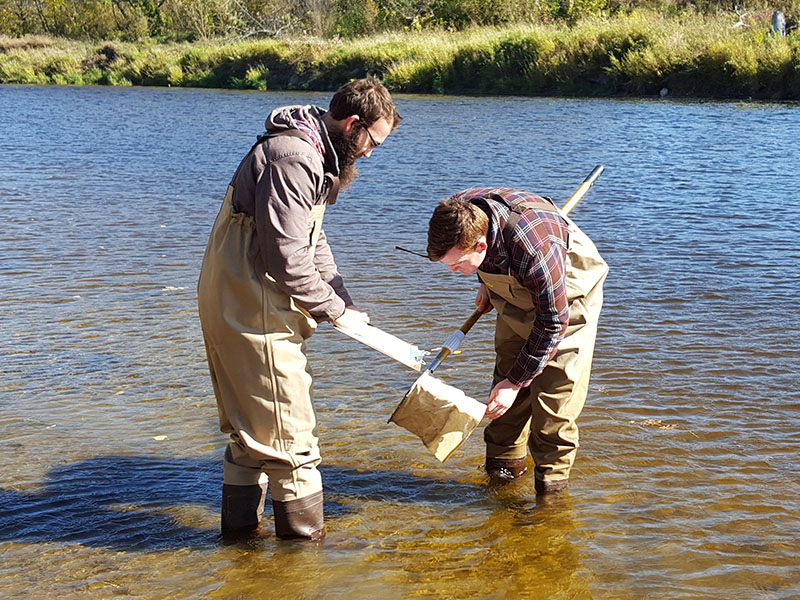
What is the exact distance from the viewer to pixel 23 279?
25.9ft

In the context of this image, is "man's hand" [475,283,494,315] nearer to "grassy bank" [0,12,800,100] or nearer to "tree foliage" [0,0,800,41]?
"grassy bank" [0,12,800,100]

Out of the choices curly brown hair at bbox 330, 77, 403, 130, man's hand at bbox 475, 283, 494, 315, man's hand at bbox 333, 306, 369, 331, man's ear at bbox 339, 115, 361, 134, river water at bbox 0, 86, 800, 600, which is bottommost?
river water at bbox 0, 86, 800, 600

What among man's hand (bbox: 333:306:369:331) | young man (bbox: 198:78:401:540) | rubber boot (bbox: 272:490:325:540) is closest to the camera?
young man (bbox: 198:78:401:540)

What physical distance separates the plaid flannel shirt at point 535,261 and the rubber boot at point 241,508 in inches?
47.8

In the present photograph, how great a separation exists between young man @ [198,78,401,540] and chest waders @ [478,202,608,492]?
2.14 ft

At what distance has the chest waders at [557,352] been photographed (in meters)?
3.62

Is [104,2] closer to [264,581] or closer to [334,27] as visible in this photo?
[334,27]

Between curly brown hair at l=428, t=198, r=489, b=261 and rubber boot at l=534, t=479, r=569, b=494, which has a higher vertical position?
curly brown hair at l=428, t=198, r=489, b=261

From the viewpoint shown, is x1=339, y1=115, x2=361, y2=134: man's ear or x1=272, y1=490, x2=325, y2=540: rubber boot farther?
x1=272, y1=490, x2=325, y2=540: rubber boot

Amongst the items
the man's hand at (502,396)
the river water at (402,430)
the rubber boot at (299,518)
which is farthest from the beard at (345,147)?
the river water at (402,430)

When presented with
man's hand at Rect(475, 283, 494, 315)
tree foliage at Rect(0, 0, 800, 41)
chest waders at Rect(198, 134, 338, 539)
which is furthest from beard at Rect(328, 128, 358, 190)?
tree foliage at Rect(0, 0, 800, 41)

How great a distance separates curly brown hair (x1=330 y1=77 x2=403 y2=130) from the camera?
10.5ft

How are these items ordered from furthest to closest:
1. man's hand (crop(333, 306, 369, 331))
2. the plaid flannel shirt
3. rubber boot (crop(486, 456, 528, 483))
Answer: rubber boot (crop(486, 456, 528, 483)), man's hand (crop(333, 306, 369, 331)), the plaid flannel shirt

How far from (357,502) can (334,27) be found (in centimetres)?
4512
